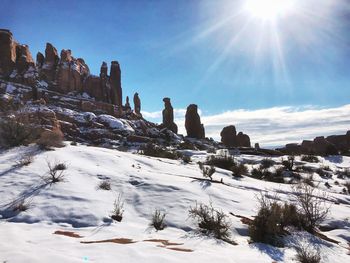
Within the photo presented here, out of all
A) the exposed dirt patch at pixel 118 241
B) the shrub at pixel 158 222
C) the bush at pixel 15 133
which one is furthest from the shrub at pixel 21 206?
the bush at pixel 15 133

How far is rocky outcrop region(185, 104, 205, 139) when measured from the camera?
265ft

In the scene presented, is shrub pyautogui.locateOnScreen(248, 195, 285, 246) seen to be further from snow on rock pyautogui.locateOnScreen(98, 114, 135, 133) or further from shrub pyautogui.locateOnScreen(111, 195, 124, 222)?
snow on rock pyautogui.locateOnScreen(98, 114, 135, 133)

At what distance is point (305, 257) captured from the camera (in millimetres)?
5145

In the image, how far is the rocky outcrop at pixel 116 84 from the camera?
119125mm

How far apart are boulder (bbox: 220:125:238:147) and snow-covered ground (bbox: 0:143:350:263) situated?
205 feet

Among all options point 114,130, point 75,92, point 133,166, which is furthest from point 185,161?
point 75,92

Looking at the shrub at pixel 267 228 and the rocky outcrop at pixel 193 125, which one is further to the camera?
the rocky outcrop at pixel 193 125

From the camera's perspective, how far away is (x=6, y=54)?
98.8m

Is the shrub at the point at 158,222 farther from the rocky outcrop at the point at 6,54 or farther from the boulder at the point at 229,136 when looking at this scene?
the rocky outcrop at the point at 6,54

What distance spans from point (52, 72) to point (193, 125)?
2434 inches

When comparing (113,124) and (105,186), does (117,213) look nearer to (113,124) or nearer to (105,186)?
(105,186)

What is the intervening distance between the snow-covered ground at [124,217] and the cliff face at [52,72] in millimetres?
95674

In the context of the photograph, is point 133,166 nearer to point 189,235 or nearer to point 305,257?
point 189,235

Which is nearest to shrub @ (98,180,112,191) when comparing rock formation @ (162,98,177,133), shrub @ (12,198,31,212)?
shrub @ (12,198,31,212)
